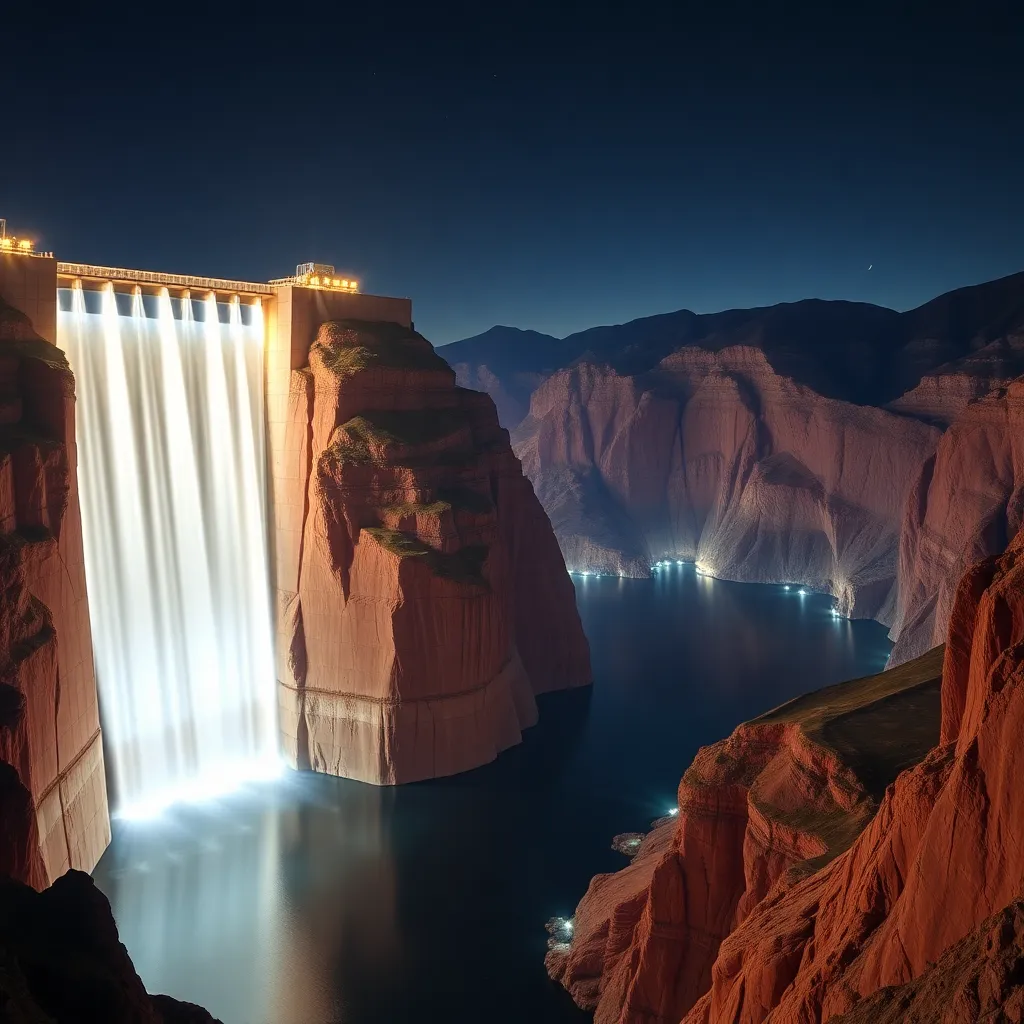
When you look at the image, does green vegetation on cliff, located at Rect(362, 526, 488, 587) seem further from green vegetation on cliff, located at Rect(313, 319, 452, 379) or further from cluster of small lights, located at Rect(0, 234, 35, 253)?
cluster of small lights, located at Rect(0, 234, 35, 253)

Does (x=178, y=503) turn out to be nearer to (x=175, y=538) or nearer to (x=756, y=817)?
(x=175, y=538)

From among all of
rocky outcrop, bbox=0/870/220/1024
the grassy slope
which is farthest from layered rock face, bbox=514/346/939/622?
rocky outcrop, bbox=0/870/220/1024

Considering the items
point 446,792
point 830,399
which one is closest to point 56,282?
point 446,792

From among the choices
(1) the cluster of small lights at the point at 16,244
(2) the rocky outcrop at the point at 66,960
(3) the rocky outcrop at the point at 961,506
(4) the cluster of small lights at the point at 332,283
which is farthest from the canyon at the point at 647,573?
(1) the cluster of small lights at the point at 16,244

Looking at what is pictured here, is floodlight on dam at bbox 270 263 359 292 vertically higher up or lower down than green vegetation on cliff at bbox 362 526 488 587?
higher up

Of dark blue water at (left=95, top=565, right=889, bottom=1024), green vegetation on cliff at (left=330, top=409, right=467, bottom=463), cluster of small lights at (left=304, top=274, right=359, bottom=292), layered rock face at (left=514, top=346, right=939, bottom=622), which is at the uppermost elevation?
cluster of small lights at (left=304, top=274, right=359, bottom=292)

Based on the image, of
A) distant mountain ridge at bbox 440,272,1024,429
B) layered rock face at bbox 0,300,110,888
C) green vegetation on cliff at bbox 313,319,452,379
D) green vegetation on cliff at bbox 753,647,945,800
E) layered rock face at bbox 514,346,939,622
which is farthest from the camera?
distant mountain ridge at bbox 440,272,1024,429

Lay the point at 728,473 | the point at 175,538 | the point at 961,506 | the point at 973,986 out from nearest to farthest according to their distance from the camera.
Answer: the point at 973,986
the point at 175,538
the point at 961,506
the point at 728,473

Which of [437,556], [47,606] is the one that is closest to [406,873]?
[437,556]
